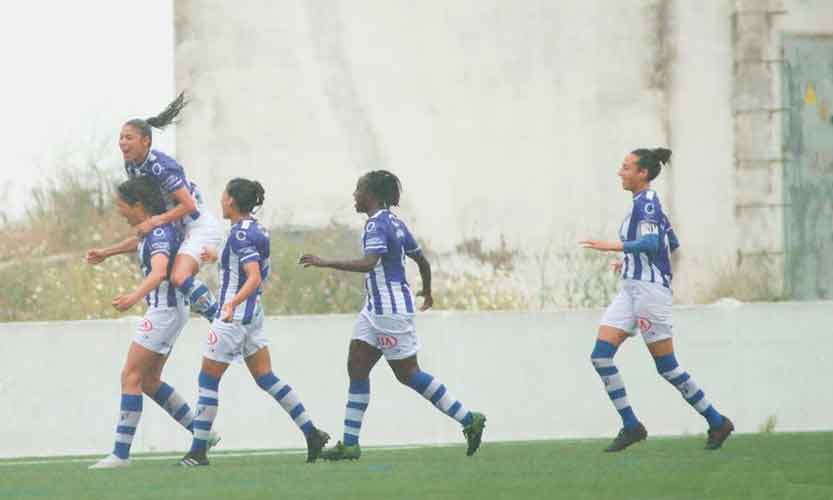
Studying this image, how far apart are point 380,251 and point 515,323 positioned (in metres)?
3.51

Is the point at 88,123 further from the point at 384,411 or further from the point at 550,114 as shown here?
the point at 384,411

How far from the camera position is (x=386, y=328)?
1428 cm

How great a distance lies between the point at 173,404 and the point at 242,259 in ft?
4.01

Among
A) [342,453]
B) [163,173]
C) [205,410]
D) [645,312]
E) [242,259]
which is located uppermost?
[163,173]

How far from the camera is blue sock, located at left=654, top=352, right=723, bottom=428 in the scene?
1483 centimetres

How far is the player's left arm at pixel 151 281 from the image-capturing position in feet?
43.5

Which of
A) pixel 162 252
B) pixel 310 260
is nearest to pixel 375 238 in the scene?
pixel 310 260

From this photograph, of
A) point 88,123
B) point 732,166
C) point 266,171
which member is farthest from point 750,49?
point 88,123

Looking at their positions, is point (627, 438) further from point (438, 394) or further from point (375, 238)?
point (375, 238)

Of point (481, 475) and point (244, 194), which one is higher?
point (244, 194)

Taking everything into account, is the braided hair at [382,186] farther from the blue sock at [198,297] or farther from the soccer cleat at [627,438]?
the soccer cleat at [627,438]

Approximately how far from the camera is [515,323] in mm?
17484

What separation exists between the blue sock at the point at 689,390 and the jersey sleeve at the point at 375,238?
204 cm

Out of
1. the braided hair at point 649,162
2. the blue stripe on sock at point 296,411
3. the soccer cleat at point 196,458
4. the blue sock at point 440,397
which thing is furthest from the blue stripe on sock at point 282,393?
the braided hair at point 649,162
